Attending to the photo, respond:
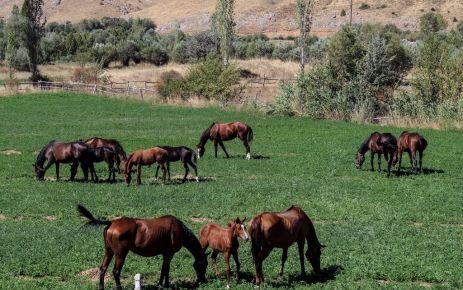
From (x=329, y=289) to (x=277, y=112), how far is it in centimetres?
3596

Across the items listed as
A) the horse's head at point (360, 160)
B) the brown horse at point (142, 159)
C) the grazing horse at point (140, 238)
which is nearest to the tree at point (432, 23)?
the horse's head at point (360, 160)

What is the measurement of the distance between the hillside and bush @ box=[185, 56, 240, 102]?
2858 inches

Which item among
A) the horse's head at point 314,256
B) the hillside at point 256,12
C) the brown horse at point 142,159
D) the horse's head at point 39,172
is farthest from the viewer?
the hillside at point 256,12

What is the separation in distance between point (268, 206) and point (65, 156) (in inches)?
319

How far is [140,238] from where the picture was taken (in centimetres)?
1121

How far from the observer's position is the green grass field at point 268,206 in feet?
42.3

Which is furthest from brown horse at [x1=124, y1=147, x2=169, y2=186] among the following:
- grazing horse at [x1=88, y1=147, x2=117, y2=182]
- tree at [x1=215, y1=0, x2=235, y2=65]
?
tree at [x1=215, y1=0, x2=235, y2=65]

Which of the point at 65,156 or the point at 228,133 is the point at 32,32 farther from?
the point at 65,156

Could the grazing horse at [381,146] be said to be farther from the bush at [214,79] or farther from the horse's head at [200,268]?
the bush at [214,79]

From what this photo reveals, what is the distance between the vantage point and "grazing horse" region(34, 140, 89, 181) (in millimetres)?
23219

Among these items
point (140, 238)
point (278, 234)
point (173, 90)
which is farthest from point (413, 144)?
point (173, 90)

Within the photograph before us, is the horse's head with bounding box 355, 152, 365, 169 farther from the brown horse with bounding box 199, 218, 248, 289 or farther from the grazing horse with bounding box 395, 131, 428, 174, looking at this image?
the brown horse with bounding box 199, 218, 248, 289

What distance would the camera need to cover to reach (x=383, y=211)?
1908cm

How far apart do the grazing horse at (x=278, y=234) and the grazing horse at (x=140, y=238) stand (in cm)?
115
